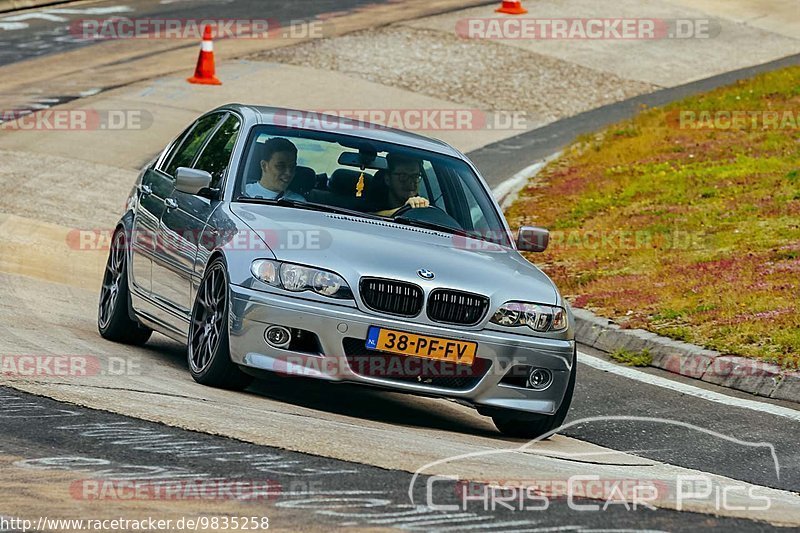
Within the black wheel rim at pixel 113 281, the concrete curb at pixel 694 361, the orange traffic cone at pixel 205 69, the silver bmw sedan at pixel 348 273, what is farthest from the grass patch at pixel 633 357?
the orange traffic cone at pixel 205 69

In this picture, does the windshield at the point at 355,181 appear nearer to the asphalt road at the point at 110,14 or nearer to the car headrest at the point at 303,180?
the car headrest at the point at 303,180

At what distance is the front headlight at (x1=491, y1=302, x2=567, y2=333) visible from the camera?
8.30m

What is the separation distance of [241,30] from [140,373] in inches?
851

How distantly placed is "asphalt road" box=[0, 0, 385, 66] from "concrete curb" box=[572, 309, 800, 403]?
51.6ft

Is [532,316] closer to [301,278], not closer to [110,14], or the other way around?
[301,278]

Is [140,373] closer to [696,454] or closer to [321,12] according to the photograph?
[696,454]

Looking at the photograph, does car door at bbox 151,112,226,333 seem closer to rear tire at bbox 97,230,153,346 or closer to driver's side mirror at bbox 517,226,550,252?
rear tire at bbox 97,230,153,346

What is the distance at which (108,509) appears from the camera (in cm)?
549

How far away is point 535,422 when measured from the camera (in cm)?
877

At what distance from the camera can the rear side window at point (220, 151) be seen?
9.44 metres

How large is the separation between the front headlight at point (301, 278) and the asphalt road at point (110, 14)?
18.8m

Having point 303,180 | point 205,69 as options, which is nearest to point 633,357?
point 303,180

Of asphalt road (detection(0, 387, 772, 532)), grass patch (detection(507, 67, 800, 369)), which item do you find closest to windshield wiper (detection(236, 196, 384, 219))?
asphalt road (detection(0, 387, 772, 532))

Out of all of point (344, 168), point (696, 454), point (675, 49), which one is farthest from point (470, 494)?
point (675, 49)
